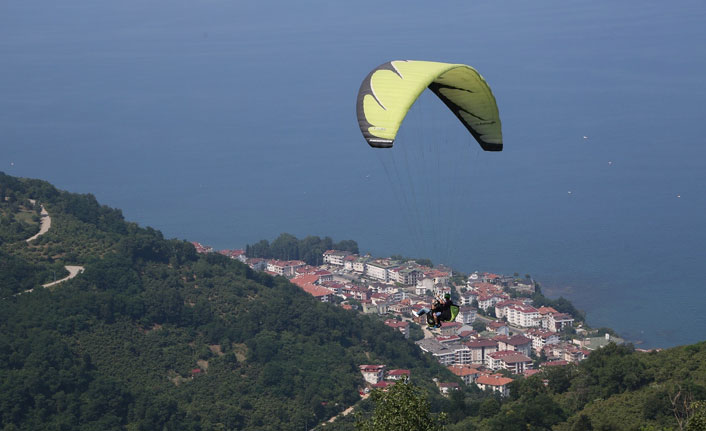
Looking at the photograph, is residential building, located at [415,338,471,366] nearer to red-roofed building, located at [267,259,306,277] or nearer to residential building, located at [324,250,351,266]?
red-roofed building, located at [267,259,306,277]

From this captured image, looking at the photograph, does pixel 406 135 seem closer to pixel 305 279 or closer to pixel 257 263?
pixel 257 263

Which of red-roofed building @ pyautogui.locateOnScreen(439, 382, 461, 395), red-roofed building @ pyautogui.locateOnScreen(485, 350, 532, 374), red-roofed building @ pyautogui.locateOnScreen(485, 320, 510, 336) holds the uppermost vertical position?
red-roofed building @ pyautogui.locateOnScreen(485, 320, 510, 336)

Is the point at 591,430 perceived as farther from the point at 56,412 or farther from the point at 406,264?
the point at 406,264

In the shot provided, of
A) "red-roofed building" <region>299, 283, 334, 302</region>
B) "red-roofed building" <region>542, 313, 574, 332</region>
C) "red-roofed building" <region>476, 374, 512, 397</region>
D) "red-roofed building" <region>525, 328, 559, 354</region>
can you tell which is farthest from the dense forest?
"red-roofed building" <region>542, 313, 574, 332</region>

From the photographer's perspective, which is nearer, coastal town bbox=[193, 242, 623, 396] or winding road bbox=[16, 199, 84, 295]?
winding road bbox=[16, 199, 84, 295]

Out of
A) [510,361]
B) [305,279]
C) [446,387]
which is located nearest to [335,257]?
[305,279]

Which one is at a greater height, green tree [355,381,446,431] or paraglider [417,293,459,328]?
paraglider [417,293,459,328]

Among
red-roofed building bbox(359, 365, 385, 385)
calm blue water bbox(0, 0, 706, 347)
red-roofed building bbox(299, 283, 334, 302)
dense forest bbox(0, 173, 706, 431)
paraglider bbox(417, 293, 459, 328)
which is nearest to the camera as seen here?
paraglider bbox(417, 293, 459, 328)
